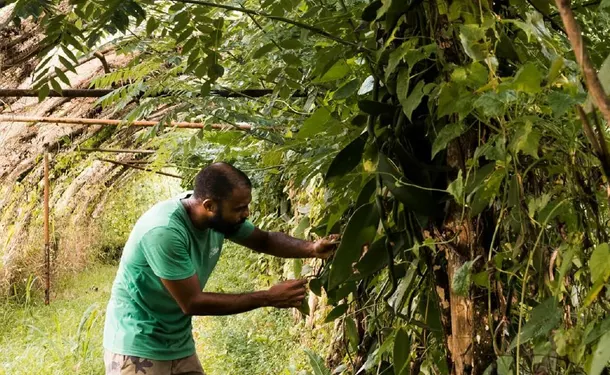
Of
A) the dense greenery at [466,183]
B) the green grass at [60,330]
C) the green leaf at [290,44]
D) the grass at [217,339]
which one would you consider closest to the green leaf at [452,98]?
the dense greenery at [466,183]

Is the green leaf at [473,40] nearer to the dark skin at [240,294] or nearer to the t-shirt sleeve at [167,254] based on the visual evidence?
the dark skin at [240,294]

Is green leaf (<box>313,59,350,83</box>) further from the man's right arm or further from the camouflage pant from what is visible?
the camouflage pant

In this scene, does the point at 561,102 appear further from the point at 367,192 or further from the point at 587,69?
the point at 367,192

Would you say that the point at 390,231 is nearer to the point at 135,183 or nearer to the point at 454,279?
the point at 454,279

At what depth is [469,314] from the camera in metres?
0.92

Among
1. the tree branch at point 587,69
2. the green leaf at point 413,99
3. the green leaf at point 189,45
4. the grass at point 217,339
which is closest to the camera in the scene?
the tree branch at point 587,69

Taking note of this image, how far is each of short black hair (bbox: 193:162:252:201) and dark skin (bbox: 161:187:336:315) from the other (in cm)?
2

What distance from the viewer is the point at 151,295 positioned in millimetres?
2506

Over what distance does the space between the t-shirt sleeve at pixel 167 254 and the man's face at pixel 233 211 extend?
0.13m

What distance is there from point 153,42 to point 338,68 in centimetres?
192

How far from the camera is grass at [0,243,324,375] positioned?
161 inches

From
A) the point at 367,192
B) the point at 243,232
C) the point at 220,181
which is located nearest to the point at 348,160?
the point at 367,192

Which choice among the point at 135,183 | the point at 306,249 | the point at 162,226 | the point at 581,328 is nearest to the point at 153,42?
the point at 162,226

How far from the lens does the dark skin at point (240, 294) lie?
79.9 inches
